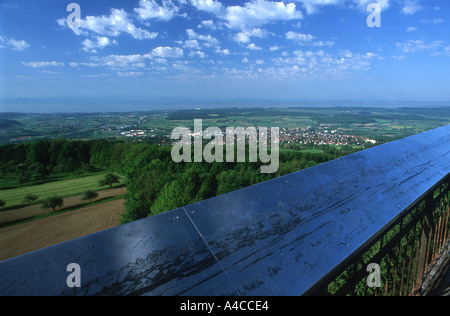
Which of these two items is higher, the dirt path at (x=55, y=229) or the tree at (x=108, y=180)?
the tree at (x=108, y=180)

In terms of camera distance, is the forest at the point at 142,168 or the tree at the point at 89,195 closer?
the forest at the point at 142,168

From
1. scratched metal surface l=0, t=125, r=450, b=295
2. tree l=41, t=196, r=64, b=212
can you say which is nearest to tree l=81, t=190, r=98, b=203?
tree l=41, t=196, r=64, b=212

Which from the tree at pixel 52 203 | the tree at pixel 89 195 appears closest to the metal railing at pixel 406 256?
the tree at pixel 52 203

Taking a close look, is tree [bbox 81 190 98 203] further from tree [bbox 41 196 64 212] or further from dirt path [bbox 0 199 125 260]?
tree [bbox 41 196 64 212]

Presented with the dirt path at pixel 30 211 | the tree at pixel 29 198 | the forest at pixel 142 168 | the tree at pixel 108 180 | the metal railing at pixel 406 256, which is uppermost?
the metal railing at pixel 406 256

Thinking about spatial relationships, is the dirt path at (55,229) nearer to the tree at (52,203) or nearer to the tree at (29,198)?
the tree at (52,203)

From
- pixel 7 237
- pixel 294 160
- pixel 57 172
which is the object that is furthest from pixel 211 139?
pixel 7 237
